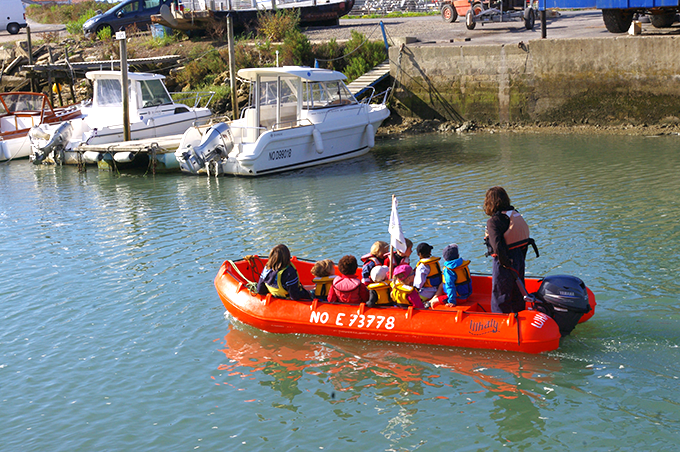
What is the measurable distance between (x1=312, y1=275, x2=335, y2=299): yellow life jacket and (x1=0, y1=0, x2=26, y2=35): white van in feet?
114

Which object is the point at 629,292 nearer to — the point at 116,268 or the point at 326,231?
the point at 326,231

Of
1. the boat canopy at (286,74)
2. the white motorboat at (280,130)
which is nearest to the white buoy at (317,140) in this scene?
the white motorboat at (280,130)

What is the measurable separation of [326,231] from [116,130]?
10528 millimetres

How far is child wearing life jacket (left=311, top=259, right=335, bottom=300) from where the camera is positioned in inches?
305

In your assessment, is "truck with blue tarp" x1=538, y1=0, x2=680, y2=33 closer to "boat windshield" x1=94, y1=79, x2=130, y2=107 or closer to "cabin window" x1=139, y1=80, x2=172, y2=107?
"cabin window" x1=139, y1=80, x2=172, y2=107

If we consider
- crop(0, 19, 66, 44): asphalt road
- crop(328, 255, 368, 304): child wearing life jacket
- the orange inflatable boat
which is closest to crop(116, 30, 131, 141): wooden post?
the orange inflatable boat

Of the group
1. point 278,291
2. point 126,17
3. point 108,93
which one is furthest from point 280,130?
point 126,17

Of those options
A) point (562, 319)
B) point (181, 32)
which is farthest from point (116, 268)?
point (181, 32)

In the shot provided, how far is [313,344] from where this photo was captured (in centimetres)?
754

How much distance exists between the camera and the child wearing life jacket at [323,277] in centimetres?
773

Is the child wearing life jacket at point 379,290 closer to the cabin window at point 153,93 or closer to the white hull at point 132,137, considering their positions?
the white hull at point 132,137

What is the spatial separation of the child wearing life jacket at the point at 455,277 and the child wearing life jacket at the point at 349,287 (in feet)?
3.02

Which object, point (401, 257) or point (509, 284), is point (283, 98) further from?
point (509, 284)

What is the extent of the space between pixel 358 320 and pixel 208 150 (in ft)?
33.3
